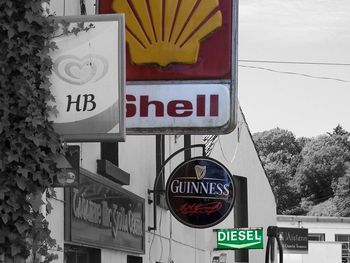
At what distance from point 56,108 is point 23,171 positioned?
0.60 metres

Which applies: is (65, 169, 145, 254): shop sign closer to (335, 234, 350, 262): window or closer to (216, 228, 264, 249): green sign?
(216, 228, 264, 249): green sign

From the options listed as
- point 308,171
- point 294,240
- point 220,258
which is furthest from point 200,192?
point 308,171

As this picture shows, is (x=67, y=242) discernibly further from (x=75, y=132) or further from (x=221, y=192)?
(x=221, y=192)

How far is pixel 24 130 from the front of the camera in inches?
314

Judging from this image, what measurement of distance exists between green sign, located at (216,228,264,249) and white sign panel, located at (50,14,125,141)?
15.8 metres

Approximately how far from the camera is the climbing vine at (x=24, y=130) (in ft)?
26.1

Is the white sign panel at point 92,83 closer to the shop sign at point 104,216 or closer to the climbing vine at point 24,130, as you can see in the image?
the climbing vine at point 24,130

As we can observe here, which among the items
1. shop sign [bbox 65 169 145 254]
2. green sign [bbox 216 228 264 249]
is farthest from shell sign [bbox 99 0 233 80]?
green sign [bbox 216 228 264 249]

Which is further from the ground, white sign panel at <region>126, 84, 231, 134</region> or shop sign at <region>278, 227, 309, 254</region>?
white sign panel at <region>126, 84, 231, 134</region>

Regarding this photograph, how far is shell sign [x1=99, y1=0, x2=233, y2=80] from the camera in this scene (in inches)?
472

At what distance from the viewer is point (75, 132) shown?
812cm

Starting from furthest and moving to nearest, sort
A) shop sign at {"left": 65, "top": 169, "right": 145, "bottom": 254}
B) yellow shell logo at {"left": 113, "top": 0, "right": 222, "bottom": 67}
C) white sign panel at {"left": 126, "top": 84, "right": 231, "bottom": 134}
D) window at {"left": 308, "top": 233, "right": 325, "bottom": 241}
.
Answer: window at {"left": 308, "top": 233, "right": 325, "bottom": 241}, yellow shell logo at {"left": 113, "top": 0, "right": 222, "bottom": 67}, white sign panel at {"left": 126, "top": 84, "right": 231, "bottom": 134}, shop sign at {"left": 65, "top": 169, "right": 145, "bottom": 254}

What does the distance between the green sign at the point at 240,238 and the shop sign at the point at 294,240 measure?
1701 centimetres

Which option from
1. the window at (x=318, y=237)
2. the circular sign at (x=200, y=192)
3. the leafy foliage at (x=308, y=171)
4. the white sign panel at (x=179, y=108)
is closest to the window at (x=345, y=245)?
the window at (x=318, y=237)
